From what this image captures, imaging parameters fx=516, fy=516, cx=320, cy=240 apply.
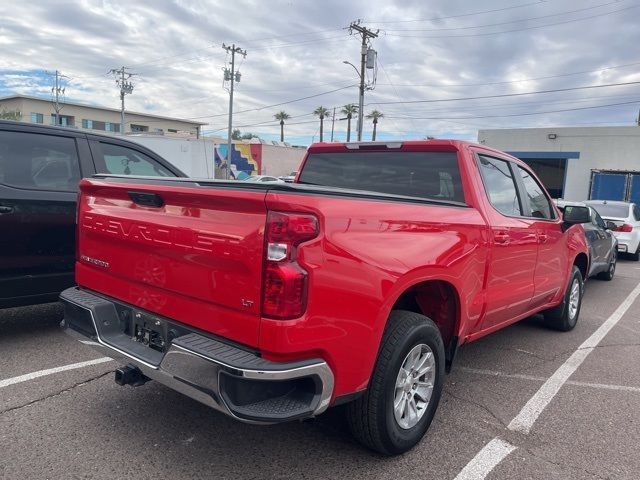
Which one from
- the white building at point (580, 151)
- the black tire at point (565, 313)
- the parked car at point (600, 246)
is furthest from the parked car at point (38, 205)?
the white building at point (580, 151)

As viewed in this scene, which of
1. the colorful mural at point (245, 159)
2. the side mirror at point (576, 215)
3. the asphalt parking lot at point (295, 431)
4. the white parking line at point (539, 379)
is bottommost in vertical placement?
the asphalt parking lot at point (295, 431)

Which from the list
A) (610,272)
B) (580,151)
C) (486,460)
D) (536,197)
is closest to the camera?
(486,460)

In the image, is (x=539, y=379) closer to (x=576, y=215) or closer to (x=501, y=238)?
(x=501, y=238)

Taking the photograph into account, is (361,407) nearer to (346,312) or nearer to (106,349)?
(346,312)

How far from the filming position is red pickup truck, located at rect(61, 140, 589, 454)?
2.31 metres

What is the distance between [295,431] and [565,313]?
389cm

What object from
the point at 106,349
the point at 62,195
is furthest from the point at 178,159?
the point at 106,349

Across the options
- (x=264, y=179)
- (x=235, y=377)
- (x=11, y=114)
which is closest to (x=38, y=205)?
(x=235, y=377)

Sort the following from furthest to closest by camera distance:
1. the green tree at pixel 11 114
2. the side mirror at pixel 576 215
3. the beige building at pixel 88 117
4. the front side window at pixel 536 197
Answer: the beige building at pixel 88 117 → the green tree at pixel 11 114 → the side mirror at pixel 576 215 → the front side window at pixel 536 197

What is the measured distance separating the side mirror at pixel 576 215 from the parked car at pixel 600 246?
2.57 metres

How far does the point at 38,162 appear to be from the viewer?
4680mm

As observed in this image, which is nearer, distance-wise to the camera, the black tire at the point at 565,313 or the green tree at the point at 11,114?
the black tire at the point at 565,313

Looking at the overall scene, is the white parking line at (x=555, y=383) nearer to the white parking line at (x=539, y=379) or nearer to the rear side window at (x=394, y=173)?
the white parking line at (x=539, y=379)

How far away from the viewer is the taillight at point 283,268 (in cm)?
227
